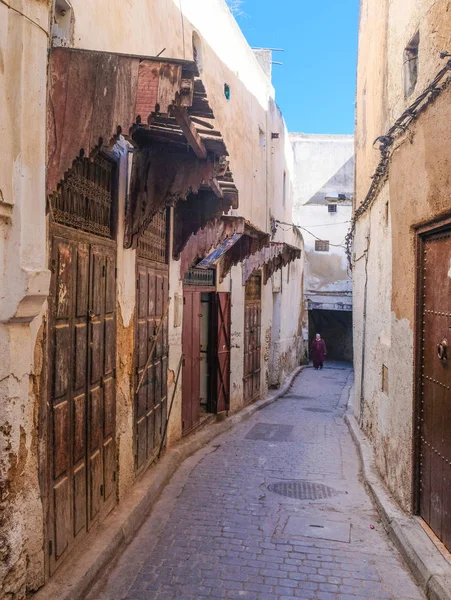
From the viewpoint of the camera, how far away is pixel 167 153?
18.0 feet

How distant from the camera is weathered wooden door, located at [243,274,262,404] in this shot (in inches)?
497

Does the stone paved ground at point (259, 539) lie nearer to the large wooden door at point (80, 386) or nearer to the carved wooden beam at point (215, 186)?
the large wooden door at point (80, 386)

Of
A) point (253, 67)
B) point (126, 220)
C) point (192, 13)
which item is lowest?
point (126, 220)

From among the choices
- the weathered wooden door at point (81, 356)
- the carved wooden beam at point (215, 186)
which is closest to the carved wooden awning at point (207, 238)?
the carved wooden beam at point (215, 186)

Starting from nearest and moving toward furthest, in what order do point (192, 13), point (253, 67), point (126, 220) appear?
1. point (126, 220)
2. point (192, 13)
3. point (253, 67)

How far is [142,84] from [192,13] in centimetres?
541

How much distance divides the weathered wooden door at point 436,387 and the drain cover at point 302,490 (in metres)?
1.66

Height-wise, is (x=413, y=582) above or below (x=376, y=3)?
below

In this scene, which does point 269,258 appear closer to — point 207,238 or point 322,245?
point 207,238

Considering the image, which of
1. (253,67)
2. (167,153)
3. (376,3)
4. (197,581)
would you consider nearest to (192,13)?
(376,3)

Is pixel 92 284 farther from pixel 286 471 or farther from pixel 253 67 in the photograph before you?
pixel 253 67

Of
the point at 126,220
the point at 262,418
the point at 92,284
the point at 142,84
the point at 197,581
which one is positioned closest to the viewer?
the point at 142,84

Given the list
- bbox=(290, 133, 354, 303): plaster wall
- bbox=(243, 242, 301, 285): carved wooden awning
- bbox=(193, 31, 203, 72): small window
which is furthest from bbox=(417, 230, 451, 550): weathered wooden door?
bbox=(290, 133, 354, 303): plaster wall

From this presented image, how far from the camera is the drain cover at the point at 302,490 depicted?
668 centimetres
